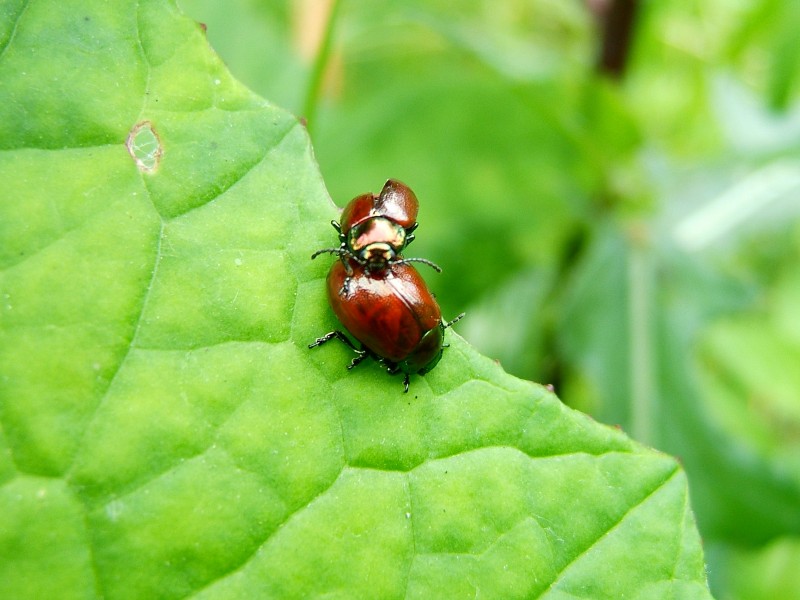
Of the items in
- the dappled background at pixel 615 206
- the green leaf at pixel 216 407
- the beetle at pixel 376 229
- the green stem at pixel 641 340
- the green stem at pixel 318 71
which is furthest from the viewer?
the green stem at pixel 641 340

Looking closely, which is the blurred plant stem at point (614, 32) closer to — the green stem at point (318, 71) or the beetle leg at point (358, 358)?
the green stem at point (318, 71)

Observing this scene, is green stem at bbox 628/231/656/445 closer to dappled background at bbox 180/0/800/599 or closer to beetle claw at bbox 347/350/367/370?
dappled background at bbox 180/0/800/599

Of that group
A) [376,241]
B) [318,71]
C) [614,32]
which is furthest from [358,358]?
[614,32]

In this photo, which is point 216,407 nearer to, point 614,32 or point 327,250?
point 327,250

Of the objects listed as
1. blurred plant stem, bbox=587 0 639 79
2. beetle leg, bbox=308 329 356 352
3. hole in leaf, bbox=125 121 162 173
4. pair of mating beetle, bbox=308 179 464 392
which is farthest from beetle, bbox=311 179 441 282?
blurred plant stem, bbox=587 0 639 79

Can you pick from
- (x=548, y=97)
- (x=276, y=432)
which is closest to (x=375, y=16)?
(x=548, y=97)

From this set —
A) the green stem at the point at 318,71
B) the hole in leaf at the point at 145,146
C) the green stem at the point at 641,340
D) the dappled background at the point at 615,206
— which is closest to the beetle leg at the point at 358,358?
the hole in leaf at the point at 145,146
